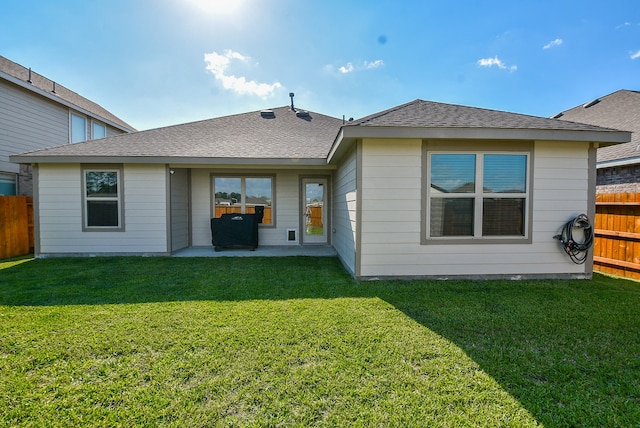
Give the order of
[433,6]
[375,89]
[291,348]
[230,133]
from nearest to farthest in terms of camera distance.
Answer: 1. [291,348]
2. [433,6]
3. [230,133]
4. [375,89]

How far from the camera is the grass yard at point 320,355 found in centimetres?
178

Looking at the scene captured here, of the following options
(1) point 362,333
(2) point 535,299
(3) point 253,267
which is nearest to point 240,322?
(1) point 362,333

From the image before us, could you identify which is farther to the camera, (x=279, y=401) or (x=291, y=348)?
(x=291, y=348)

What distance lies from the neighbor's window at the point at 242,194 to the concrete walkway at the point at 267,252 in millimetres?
934

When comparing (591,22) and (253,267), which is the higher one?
(591,22)

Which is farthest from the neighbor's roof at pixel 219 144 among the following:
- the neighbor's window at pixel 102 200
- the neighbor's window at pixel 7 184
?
the neighbor's window at pixel 7 184

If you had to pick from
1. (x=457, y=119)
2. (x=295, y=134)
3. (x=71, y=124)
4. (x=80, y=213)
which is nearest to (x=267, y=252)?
(x=295, y=134)

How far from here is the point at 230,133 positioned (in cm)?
864

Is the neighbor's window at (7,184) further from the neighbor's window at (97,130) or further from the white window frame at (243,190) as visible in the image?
the white window frame at (243,190)

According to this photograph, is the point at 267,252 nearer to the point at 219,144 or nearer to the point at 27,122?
the point at 219,144

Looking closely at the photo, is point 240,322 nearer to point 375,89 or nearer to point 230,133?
point 230,133

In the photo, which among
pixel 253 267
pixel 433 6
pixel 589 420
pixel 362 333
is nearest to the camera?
pixel 589 420

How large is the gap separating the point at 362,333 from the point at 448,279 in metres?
2.61

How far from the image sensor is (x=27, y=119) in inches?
356
